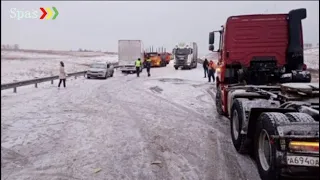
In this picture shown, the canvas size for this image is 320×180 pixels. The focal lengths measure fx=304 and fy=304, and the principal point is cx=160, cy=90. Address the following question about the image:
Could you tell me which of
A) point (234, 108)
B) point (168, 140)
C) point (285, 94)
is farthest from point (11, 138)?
point (285, 94)

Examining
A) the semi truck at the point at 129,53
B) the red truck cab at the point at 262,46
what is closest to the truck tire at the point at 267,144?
the red truck cab at the point at 262,46

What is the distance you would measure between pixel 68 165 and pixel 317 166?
12.8ft

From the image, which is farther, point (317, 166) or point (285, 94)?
point (285, 94)

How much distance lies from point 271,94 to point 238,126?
36.5 inches

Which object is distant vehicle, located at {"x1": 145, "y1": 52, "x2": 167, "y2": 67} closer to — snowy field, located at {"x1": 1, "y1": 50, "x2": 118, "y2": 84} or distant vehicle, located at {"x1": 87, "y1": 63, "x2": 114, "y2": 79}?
snowy field, located at {"x1": 1, "y1": 50, "x2": 118, "y2": 84}

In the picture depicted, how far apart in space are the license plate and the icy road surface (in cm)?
123

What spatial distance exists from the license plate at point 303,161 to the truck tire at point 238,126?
2.01 meters

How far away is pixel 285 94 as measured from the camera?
5223 mm

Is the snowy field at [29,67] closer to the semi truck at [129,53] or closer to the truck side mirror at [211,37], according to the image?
the truck side mirror at [211,37]

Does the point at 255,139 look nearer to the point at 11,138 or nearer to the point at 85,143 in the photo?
the point at 85,143

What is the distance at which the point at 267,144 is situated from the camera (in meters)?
4.64

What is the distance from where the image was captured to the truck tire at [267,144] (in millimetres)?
4016

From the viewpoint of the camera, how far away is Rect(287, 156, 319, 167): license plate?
3.56m

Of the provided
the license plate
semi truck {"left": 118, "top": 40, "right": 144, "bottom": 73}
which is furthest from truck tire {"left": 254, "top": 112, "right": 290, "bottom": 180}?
semi truck {"left": 118, "top": 40, "right": 144, "bottom": 73}
